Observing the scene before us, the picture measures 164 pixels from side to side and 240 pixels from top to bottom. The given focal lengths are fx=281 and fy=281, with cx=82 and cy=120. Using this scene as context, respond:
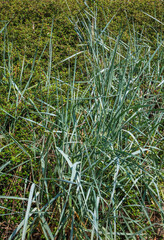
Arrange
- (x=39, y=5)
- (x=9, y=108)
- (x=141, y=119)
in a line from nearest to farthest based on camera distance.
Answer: (x=141, y=119), (x=9, y=108), (x=39, y=5)

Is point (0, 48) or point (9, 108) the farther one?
point (0, 48)

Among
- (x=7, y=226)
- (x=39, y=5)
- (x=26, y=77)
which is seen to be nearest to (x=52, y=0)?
(x=39, y=5)

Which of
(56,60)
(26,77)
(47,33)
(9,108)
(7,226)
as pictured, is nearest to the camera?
(7,226)

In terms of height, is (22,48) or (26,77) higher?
(22,48)

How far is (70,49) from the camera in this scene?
161 inches

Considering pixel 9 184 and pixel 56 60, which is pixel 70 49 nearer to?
pixel 56 60

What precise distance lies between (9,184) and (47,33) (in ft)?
8.90

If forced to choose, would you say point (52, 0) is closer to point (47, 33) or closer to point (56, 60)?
point (47, 33)

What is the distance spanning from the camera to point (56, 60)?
12.7 feet

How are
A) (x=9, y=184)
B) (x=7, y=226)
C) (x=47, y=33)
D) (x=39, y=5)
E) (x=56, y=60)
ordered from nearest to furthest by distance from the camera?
(x=7, y=226), (x=9, y=184), (x=56, y=60), (x=47, y=33), (x=39, y=5)

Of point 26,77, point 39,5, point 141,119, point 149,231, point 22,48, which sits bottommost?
point 149,231

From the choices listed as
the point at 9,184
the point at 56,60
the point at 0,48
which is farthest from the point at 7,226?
the point at 0,48

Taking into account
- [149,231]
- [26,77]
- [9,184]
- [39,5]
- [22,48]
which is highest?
[39,5]

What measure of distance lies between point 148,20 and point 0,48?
2.65 m
